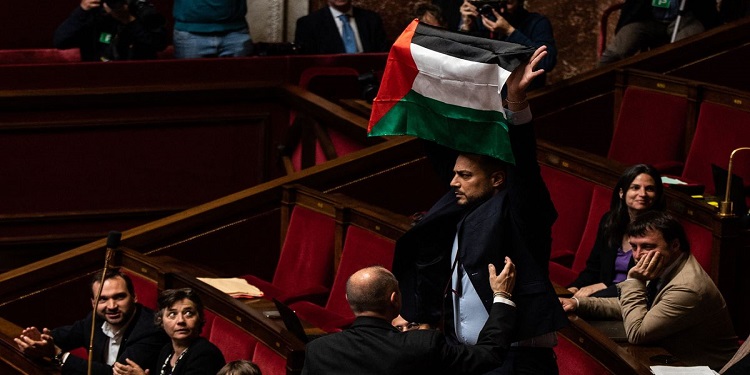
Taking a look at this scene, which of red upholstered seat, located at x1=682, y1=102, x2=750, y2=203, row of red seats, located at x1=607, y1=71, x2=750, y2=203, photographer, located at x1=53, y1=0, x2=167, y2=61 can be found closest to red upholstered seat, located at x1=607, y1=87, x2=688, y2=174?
row of red seats, located at x1=607, y1=71, x2=750, y2=203

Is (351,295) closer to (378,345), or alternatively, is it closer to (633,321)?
(378,345)

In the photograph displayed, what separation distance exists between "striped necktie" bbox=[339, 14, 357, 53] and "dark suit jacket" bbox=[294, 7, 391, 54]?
1.6 inches

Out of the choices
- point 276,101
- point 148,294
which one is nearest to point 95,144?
point 276,101

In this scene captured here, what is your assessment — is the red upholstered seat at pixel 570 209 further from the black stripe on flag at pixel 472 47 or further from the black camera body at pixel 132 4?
the black camera body at pixel 132 4

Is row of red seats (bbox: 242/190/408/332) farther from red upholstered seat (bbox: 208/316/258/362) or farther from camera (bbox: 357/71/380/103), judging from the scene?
camera (bbox: 357/71/380/103)

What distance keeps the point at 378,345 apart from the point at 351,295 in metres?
0.12

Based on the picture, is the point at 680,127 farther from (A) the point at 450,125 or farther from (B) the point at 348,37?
(A) the point at 450,125

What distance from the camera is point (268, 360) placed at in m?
3.80

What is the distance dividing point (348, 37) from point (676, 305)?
11.5 ft

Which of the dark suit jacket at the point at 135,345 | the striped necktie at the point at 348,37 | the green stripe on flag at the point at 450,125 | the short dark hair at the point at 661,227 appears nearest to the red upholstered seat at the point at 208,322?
the dark suit jacket at the point at 135,345

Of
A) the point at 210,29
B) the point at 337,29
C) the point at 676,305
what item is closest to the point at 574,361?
the point at 676,305

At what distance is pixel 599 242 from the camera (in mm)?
4273

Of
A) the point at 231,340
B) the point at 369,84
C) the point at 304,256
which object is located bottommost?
the point at 304,256

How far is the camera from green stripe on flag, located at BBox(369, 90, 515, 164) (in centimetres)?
293
